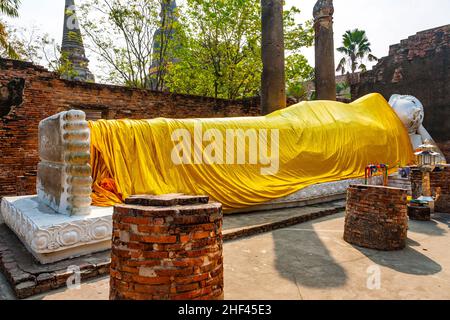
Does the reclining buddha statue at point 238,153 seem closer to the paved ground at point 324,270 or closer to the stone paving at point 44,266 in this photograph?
the stone paving at point 44,266

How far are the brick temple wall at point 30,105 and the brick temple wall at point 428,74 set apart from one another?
9251 mm

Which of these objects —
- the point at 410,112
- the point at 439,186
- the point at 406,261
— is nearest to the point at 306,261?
the point at 406,261

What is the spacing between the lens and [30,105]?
638cm

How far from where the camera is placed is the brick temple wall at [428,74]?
387 inches

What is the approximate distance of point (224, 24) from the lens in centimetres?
1139

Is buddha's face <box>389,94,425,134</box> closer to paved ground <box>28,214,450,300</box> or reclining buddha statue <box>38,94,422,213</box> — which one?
reclining buddha statue <box>38,94,422,213</box>

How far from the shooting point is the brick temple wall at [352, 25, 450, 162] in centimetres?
983

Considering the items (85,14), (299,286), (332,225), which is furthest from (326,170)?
(85,14)

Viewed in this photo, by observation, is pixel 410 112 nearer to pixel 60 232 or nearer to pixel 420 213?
pixel 420 213

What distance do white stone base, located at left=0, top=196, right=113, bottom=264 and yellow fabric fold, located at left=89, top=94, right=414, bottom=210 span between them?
2.17 feet

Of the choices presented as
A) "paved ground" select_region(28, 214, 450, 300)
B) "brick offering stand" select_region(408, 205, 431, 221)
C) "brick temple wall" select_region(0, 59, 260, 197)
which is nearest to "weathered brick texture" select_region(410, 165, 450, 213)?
"brick offering stand" select_region(408, 205, 431, 221)

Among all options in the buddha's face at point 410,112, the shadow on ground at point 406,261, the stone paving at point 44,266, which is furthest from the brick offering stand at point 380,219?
the buddha's face at point 410,112

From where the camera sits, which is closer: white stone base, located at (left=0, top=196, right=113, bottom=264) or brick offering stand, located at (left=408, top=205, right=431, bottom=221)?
white stone base, located at (left=0, top=196, right=113, bottom=264)

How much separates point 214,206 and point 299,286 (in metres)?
1.28
